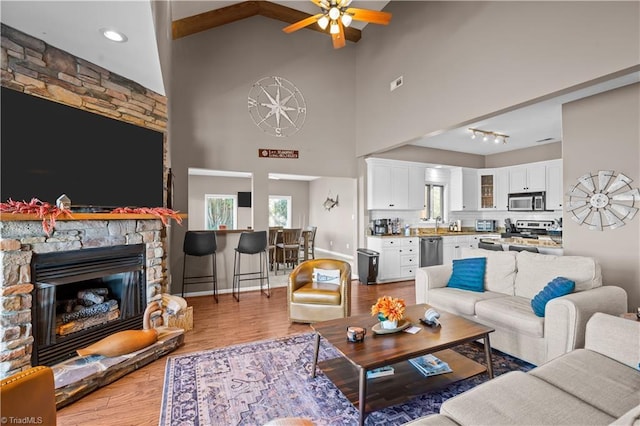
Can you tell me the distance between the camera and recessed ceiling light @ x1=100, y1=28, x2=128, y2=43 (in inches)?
88.0

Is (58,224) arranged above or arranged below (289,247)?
above

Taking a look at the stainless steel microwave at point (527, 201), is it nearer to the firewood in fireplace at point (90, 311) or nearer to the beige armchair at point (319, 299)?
the beige armchair at point (319, 299)

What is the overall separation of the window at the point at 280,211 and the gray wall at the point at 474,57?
4467 millimetres

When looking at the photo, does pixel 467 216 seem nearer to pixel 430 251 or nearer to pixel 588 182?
pixel 430 251

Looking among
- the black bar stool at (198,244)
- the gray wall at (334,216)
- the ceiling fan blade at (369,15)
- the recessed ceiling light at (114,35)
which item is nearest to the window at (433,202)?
the gray wall at (334,216)

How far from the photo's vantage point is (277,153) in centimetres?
541

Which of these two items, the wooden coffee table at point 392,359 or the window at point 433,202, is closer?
the wooden coffee table at point 392,359

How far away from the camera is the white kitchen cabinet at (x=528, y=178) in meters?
6.18

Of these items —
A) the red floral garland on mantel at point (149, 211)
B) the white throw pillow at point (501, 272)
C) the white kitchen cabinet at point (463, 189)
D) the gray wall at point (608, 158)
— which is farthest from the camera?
the white kitchen cabinet at point (463, 189)

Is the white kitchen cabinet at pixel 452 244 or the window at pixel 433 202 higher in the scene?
the window at pixel 433 202

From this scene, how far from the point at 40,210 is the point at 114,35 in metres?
1.40

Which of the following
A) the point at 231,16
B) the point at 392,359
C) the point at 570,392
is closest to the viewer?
the point at 570,392

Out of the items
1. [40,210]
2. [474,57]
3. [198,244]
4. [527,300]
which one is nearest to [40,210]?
[40,210]

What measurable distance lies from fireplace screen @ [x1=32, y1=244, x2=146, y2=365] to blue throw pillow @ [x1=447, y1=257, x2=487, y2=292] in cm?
344
